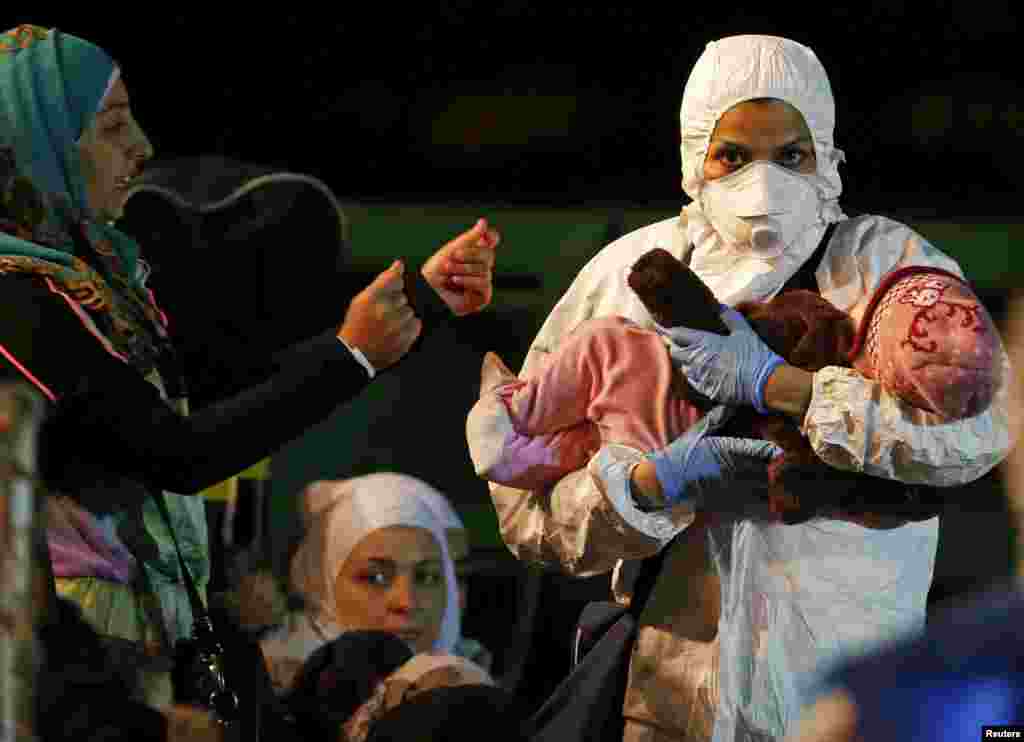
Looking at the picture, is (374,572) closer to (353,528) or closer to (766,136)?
(353,528)

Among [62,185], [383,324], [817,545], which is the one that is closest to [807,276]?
[817,545]

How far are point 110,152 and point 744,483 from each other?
106 cm

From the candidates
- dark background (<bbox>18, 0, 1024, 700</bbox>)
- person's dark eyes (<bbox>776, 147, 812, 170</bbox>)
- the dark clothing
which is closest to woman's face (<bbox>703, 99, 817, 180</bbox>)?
person's dark eyes (<bbox>776, 147, 812, 170</bbox>)

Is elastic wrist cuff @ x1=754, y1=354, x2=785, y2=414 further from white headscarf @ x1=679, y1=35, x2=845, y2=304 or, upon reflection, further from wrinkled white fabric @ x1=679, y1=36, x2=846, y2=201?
wrinkled white fabric @ x1=679, y1=36, x2=846, y2=201

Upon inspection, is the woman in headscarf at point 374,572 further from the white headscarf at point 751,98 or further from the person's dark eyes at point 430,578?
the white headscarf at point 751,98

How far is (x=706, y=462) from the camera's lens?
2.73 metres

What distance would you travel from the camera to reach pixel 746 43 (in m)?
2.94

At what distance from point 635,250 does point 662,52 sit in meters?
2.56

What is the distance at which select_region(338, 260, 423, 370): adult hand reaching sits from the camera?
292cm

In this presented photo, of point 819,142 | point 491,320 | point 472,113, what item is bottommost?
point 491,320

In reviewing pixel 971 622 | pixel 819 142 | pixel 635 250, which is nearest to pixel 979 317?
pixel 819 142

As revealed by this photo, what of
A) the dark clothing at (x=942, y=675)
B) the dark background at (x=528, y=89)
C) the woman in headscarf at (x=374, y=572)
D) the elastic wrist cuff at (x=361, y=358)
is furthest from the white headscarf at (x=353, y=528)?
the dark clothing at (x=942, y=675)

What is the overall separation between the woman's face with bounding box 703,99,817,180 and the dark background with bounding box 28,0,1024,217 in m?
2.36

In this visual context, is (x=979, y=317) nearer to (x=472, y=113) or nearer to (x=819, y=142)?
(x=819, y=142)
